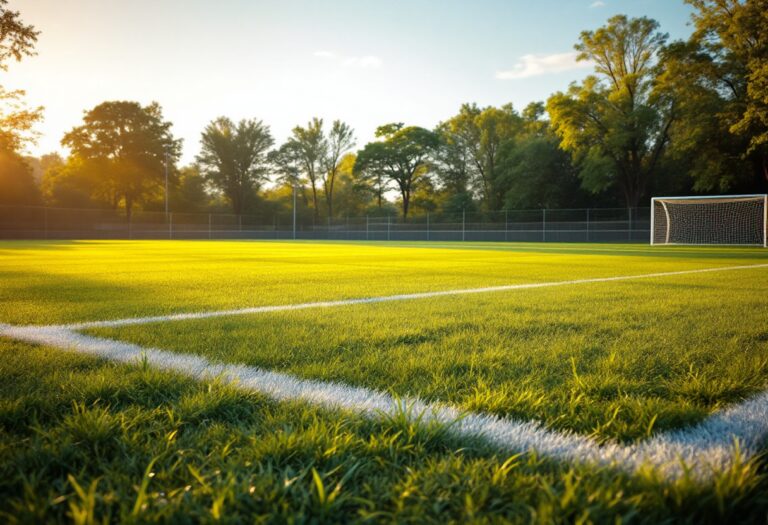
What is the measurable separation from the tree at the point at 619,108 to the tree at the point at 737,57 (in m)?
3.61

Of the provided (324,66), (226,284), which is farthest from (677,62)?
(226,284)

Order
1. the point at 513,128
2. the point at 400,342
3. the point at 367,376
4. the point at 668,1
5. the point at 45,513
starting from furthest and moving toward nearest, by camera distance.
Answer: 1. the point at 513,128
2. the point at 668,1
3. the point at 400,342
4. the point at 367,376
5. the point at 45,513

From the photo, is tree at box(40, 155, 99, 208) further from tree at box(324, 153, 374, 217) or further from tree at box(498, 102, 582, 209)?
tree at box(498, 102, 582, 209)

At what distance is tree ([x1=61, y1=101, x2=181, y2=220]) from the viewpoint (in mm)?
48625

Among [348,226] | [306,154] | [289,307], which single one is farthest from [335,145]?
[289,307]

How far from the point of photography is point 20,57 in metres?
24.8

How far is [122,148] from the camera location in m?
50.0

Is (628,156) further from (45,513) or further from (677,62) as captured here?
(45,513)

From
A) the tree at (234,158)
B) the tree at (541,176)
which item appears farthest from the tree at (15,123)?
the tree at (541,176)

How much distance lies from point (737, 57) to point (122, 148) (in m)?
57.6

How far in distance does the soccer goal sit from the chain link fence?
13.8ft

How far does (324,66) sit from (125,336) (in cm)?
4699

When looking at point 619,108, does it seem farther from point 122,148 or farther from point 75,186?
point 75,186

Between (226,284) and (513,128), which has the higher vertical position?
(513,128)
